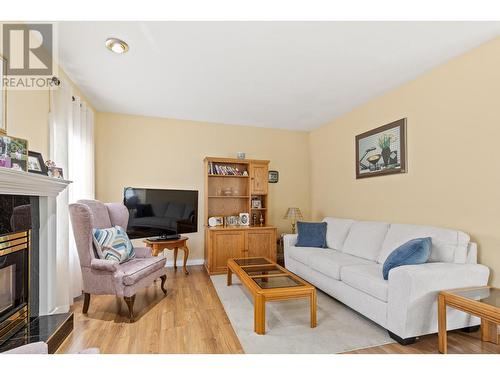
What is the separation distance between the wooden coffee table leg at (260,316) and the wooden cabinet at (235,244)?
180 cm

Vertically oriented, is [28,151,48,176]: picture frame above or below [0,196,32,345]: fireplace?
above

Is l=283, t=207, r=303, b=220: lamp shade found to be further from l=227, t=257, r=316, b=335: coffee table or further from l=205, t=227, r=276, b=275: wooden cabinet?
l=227, t=257, r=316, b=335: coffee table

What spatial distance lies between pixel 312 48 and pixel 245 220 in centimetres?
289

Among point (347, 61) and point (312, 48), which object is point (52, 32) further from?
point (347, 61)

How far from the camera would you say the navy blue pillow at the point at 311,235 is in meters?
3.71

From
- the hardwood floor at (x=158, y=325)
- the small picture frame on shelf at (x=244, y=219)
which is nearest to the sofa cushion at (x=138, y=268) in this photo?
the hardwood floor at (x=158, y=325)

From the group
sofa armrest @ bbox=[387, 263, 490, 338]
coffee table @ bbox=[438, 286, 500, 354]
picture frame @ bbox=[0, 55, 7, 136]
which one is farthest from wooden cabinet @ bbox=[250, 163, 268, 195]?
picture frame @ bbox=[0, 55, 7, 136]

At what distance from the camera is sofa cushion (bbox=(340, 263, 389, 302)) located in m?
2.16

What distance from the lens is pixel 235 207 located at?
4.63m

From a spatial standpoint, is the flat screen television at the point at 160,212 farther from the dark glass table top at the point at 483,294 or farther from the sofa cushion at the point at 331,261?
the dark glass table top at the point at 483,294

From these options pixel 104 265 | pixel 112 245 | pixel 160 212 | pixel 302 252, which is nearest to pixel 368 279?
pixel 302 252

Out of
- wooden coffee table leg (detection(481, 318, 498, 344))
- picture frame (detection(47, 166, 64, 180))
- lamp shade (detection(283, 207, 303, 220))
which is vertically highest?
picture frame (detection(47, 166, 64, 180))

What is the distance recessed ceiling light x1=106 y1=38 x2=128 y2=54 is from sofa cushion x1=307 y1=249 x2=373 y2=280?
120 inches
